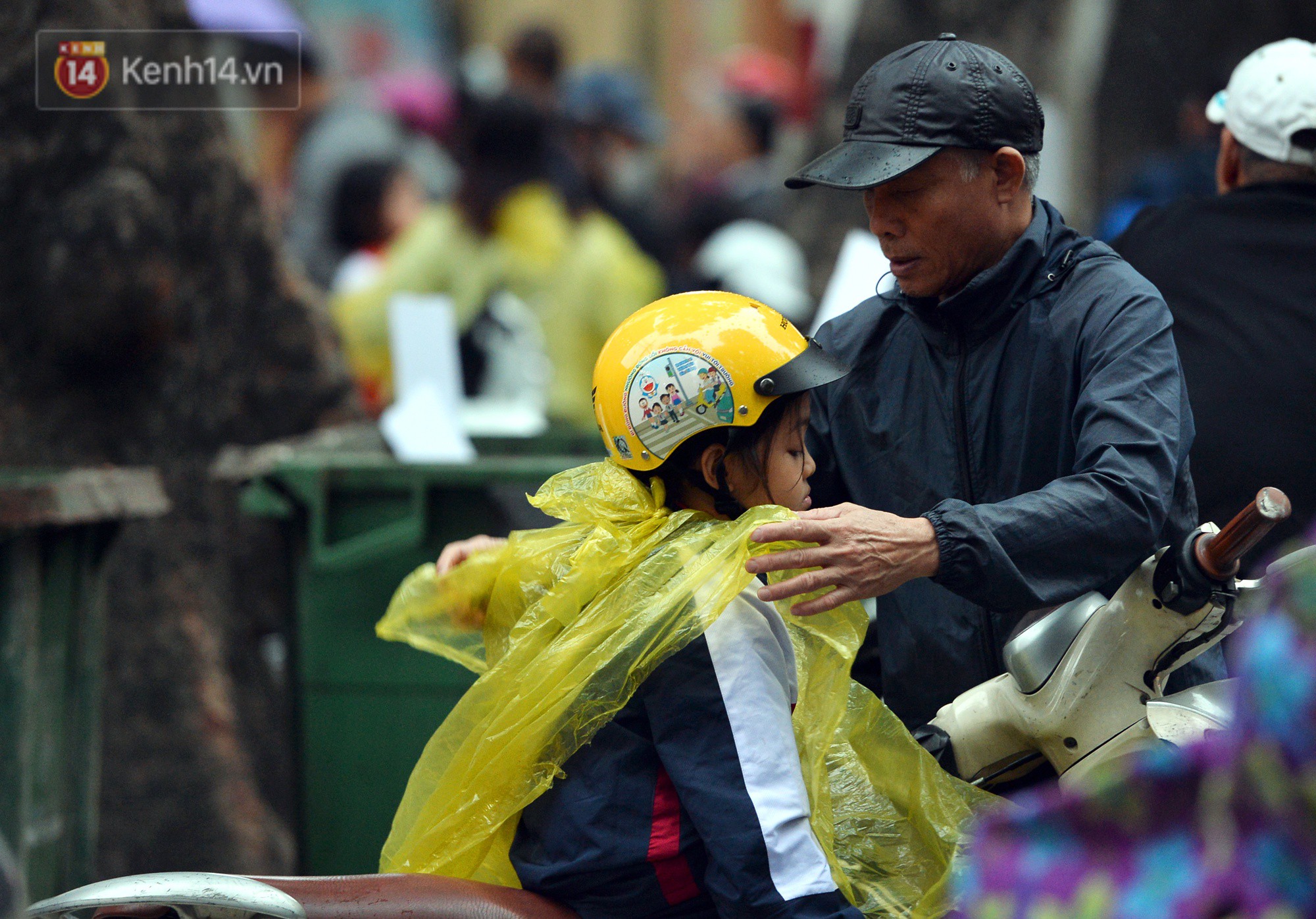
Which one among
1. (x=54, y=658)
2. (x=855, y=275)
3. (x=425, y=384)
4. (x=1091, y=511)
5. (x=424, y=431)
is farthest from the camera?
(x=425, y=384)

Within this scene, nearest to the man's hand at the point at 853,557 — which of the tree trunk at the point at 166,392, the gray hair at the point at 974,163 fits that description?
the gray hair at the point at 974,163

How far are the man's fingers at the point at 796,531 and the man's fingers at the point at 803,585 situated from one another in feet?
0.16

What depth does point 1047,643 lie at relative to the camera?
228 centimetres

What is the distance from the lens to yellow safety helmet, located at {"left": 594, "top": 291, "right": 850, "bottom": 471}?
2355 millimetres

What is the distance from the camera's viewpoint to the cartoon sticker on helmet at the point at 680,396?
2352mm

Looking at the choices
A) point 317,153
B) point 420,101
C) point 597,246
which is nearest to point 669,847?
point 597,246

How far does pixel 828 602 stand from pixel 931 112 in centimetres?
88

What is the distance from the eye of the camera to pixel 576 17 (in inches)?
722

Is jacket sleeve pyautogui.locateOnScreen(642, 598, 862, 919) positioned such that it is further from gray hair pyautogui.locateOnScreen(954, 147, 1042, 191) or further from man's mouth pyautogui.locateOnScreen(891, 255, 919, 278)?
gray hair pyautogui.locateOnScreen(954, 147, 1042, 191)

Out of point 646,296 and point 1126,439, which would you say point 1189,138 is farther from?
point 1126,439

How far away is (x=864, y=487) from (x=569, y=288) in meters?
3.66

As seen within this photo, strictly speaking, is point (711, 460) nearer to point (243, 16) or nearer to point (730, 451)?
point (730, 451)

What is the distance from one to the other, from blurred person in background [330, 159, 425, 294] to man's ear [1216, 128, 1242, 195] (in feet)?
18.3

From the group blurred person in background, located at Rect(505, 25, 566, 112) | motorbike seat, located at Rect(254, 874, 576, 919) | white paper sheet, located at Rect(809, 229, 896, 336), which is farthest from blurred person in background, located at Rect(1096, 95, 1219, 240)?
motorbike seat, located at Rect(254, 874, 576, 919)
